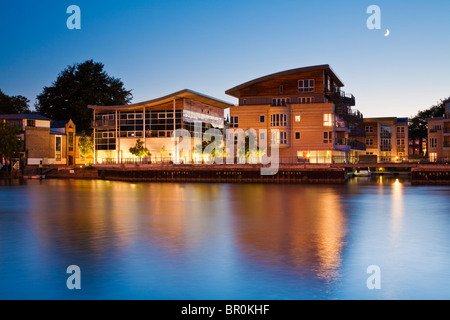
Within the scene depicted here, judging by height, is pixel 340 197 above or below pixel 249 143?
below

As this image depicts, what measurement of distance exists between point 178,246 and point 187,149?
190 feet

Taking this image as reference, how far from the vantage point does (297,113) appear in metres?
70.8

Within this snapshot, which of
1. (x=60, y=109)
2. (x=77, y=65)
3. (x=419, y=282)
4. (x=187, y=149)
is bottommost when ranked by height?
(x=419, y=282)

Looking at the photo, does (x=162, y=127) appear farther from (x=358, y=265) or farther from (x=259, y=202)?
(x=358, y=265)

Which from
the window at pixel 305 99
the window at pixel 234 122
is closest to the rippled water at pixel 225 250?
the window at pixel 305 99

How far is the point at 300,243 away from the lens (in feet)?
71.5

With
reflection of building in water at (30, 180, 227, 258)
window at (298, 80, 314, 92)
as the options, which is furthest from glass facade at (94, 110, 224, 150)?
reflection of building in water at (30, 180, 227, 258)

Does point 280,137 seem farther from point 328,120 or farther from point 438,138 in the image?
point 438,138

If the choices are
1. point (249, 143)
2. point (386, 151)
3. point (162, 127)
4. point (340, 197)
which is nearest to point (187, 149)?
point (162, 127)

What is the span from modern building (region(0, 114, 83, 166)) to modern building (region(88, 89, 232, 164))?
12.3 meters

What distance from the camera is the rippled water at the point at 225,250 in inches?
576

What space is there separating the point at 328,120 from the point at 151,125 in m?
28.0
